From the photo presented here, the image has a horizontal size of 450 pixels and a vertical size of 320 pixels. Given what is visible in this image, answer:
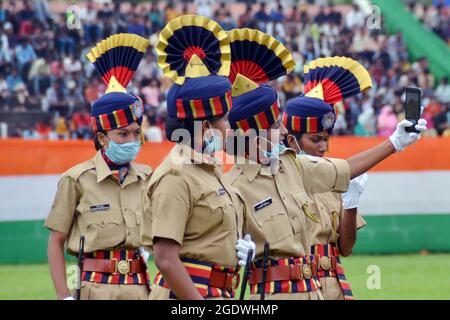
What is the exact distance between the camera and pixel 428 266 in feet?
49.9

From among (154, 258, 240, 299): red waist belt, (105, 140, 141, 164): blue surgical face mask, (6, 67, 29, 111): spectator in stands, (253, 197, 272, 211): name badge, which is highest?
(6, 67, 29, 111): spectator in stands

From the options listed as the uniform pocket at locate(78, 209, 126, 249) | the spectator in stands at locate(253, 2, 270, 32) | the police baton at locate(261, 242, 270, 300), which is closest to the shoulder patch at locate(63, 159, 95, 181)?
the uniform pocket at locate(78, 209, 126, 249)

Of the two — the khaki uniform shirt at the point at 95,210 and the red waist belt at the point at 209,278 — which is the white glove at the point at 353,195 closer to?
the khaki uniform shirt at the point at 95,210

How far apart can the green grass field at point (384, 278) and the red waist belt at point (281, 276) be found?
233 inches

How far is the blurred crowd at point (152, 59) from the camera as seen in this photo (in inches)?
826

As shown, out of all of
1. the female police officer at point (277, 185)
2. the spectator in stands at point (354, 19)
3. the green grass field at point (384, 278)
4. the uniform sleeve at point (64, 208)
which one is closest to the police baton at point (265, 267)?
the female police officer at point (277, 185)

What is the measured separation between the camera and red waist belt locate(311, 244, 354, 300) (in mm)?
7461

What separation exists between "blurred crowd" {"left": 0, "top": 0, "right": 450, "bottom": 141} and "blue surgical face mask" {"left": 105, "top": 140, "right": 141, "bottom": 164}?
40.2ft

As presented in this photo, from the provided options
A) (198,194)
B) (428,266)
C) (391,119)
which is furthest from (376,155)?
(391,119)

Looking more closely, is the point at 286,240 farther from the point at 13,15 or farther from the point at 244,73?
the point at 13,15

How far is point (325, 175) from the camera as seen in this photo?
675cm

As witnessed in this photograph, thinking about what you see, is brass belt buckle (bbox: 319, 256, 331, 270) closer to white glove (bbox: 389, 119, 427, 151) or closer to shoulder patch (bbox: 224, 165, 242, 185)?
shoulder patch (bbox: 224, 165, 242, 185)

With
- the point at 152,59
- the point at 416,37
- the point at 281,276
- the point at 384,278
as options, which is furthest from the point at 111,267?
the point at 416,37

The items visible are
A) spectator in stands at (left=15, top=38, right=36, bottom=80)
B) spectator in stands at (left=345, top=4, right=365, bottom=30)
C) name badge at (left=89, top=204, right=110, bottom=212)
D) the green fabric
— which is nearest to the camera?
name badge at (left=89, top=204, right=110, bottom=212)
